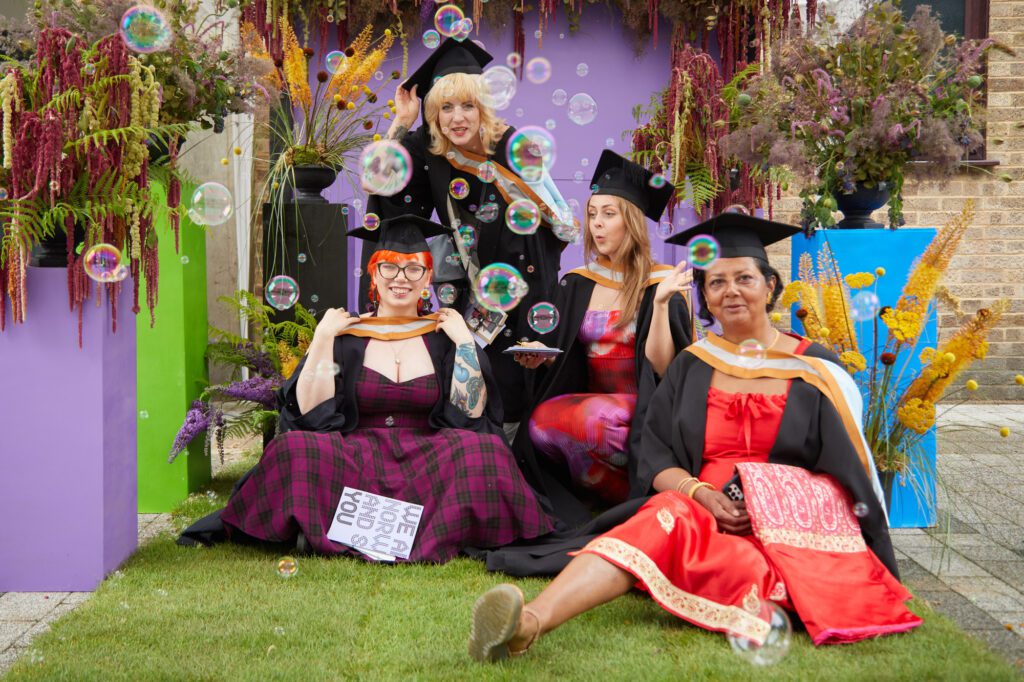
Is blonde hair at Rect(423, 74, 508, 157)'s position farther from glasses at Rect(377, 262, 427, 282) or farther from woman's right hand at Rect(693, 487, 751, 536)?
woman's right hand at Rect(693, 487, 751, 536)

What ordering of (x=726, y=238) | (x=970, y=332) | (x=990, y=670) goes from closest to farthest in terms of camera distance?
1. (x=990, y=670)
2. (x=726, y=238)
3. (x=970, y=332)

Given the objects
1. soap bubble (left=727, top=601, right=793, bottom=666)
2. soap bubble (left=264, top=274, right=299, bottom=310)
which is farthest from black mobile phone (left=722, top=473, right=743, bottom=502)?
soap bubble (left=264, top=274, right=299, bottom=310)

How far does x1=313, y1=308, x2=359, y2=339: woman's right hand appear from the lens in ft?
14.1

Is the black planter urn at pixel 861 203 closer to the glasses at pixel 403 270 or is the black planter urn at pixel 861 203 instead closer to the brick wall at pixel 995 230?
the glasses at pixel 403 270

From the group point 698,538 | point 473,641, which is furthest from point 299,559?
point 698,538

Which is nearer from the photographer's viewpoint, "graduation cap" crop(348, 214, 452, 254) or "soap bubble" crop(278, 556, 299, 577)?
"soap bubble" crop(278, 556, 299, 577)

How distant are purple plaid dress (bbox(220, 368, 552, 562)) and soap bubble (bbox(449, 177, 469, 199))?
1295 mm

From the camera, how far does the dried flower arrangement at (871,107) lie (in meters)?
4.41

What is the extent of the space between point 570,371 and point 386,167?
133 centimetres

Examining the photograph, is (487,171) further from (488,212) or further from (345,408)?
(345,408)

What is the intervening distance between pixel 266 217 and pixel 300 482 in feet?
7.42

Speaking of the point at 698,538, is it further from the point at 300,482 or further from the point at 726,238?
the point at 300,482

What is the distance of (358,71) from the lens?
5.91 metres

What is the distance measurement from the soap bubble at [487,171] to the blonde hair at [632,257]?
0.53m
